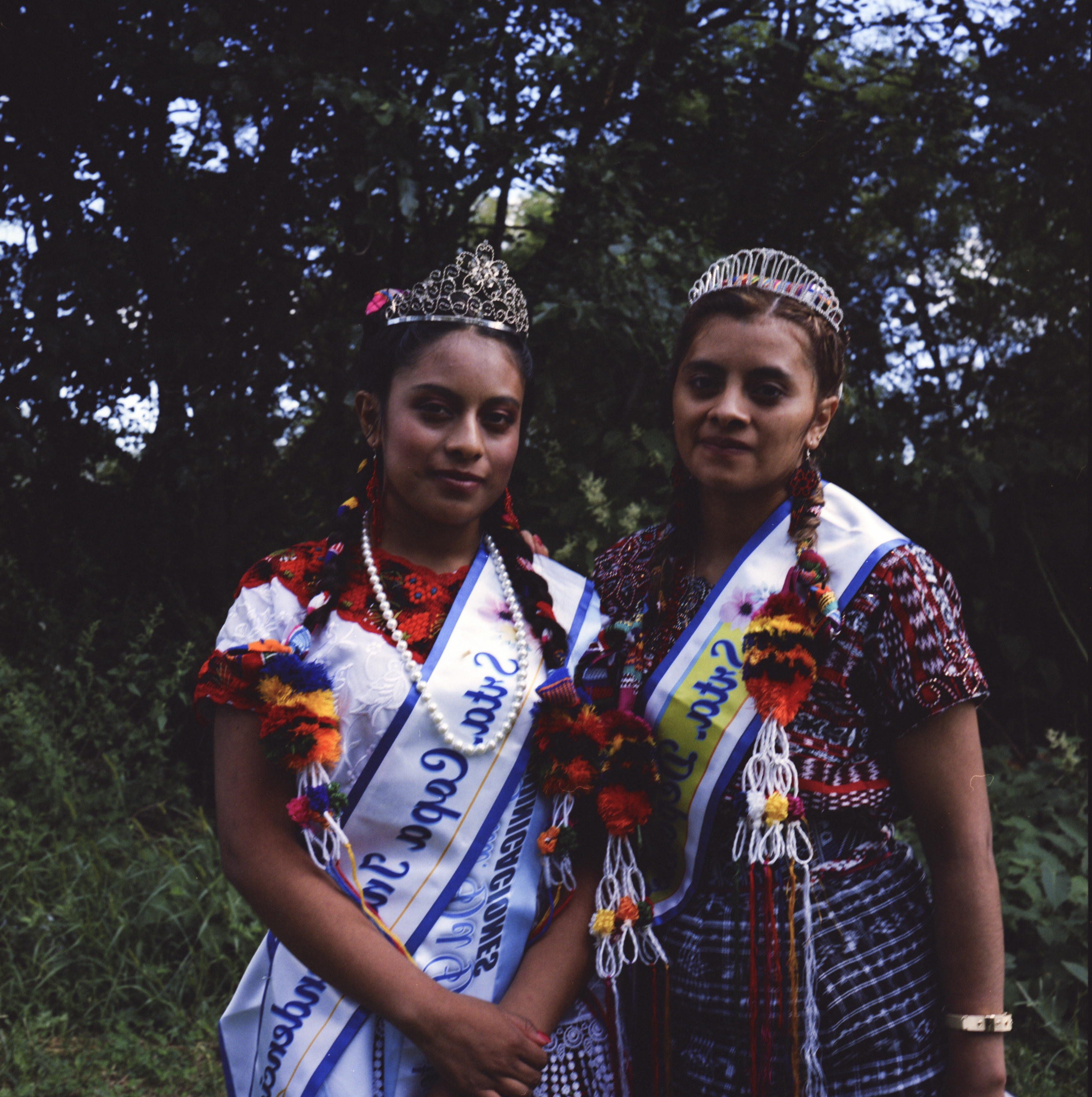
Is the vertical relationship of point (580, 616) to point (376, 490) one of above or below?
below

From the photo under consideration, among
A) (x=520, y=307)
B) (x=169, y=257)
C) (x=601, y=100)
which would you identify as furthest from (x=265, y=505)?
(x=520, y=307)

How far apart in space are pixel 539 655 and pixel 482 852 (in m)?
0.37

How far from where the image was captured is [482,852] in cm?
168

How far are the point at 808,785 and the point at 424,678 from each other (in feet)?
2.19

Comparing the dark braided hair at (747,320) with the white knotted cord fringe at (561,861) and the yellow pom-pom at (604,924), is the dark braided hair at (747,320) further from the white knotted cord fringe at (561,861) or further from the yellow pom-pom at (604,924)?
the yellow pom-pom at (604,924)

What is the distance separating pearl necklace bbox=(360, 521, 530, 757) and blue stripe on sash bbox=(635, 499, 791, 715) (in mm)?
221

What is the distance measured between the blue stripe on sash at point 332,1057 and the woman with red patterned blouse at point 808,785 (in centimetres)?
54

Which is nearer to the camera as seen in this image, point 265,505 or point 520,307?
point 520,307

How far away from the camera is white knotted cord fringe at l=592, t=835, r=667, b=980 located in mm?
1609

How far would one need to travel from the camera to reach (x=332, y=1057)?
1535 mm

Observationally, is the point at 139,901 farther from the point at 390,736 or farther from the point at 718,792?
the point at 718,792

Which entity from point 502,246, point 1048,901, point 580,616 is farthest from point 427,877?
point 502,246

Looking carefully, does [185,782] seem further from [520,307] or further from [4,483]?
[520,307]

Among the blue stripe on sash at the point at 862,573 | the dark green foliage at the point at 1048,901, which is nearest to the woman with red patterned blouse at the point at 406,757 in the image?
the blue stripe on sash at the point at 862,573
